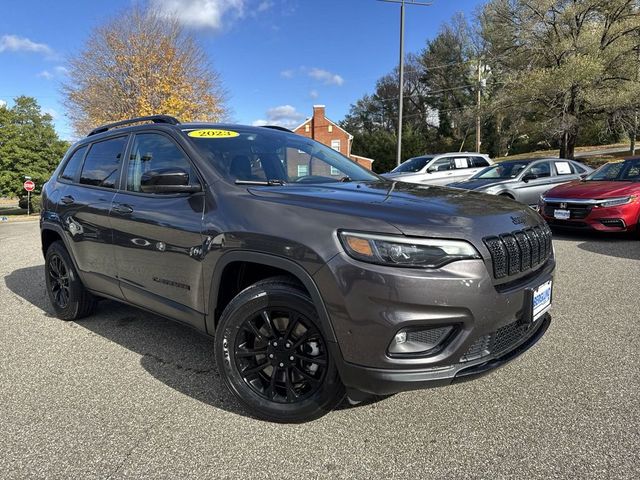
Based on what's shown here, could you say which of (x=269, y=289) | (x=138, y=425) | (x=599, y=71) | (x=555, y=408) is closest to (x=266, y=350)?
(x=269, y=289)

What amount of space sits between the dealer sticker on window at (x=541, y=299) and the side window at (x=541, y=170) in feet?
29.6

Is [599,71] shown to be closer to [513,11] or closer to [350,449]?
[513,11]

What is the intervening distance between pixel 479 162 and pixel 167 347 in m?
13.5

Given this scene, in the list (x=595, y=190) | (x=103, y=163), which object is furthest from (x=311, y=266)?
(x=595, y=190)

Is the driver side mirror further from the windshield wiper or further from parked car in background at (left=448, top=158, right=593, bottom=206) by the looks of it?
parked car in background at (left=448, top=158, right=593, bottom=206)

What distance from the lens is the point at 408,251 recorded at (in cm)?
212

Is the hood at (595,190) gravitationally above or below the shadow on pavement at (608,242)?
above

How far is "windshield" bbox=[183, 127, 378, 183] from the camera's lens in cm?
304

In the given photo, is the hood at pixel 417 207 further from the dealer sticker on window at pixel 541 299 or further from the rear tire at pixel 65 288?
the rear tire at pixel 65 288

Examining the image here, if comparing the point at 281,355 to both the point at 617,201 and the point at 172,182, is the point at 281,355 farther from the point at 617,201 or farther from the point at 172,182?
the point at 617,201

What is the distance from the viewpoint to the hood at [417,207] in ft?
7.19

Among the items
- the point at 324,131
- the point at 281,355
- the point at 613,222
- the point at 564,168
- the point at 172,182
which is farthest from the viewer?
the point at 324,131

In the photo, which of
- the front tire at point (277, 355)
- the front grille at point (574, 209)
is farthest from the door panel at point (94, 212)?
the front grille at point (574, 209)

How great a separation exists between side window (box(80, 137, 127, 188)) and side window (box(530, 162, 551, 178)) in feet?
31.8
